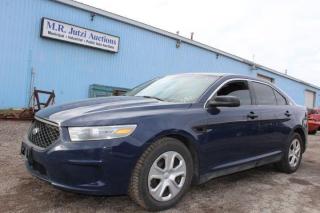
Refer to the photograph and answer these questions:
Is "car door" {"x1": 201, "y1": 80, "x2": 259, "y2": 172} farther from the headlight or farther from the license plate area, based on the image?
the license plate area

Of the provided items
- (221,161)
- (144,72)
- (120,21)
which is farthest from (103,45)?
(221,161)

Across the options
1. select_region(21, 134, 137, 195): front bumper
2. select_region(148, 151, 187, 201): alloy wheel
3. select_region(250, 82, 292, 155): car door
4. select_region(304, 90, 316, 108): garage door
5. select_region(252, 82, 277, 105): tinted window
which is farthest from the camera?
select_region(304, 90, 316, 108): garage door

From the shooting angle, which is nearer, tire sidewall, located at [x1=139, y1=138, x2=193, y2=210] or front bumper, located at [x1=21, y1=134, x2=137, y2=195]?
front bumper, located at [x1=21, y1=134, x2=137, y2=195]

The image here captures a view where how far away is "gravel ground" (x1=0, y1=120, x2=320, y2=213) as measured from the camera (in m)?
3.85

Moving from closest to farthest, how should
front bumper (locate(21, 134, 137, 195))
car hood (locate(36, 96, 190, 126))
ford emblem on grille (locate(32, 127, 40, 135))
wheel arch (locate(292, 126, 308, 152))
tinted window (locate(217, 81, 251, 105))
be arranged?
front bumper (locate(21, 134, 137, 195)) → car hood (locate(36, 96, 190, 126)) → ford emblem on grille (locate(32, 127, 40, 135)) → tinted window (locate(217, 81, 251, 105)) → wheel arch (locate(292, 126, 308, 152))

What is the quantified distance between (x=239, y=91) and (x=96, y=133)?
94.8 inches

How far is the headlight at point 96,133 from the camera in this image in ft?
11.4

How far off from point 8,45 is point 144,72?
655 cm

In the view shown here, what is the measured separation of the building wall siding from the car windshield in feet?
17.3

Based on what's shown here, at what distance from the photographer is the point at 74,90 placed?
562 inches

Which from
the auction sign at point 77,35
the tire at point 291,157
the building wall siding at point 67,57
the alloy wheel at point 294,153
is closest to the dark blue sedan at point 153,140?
the tire at point 291,157

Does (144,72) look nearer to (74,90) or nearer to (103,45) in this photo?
(103,45)

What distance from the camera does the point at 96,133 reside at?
3498 millimetres

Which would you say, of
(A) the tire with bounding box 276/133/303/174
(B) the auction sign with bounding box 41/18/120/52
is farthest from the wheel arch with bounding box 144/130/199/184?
(B) the auction sign with bounding box 41/18/120/52
